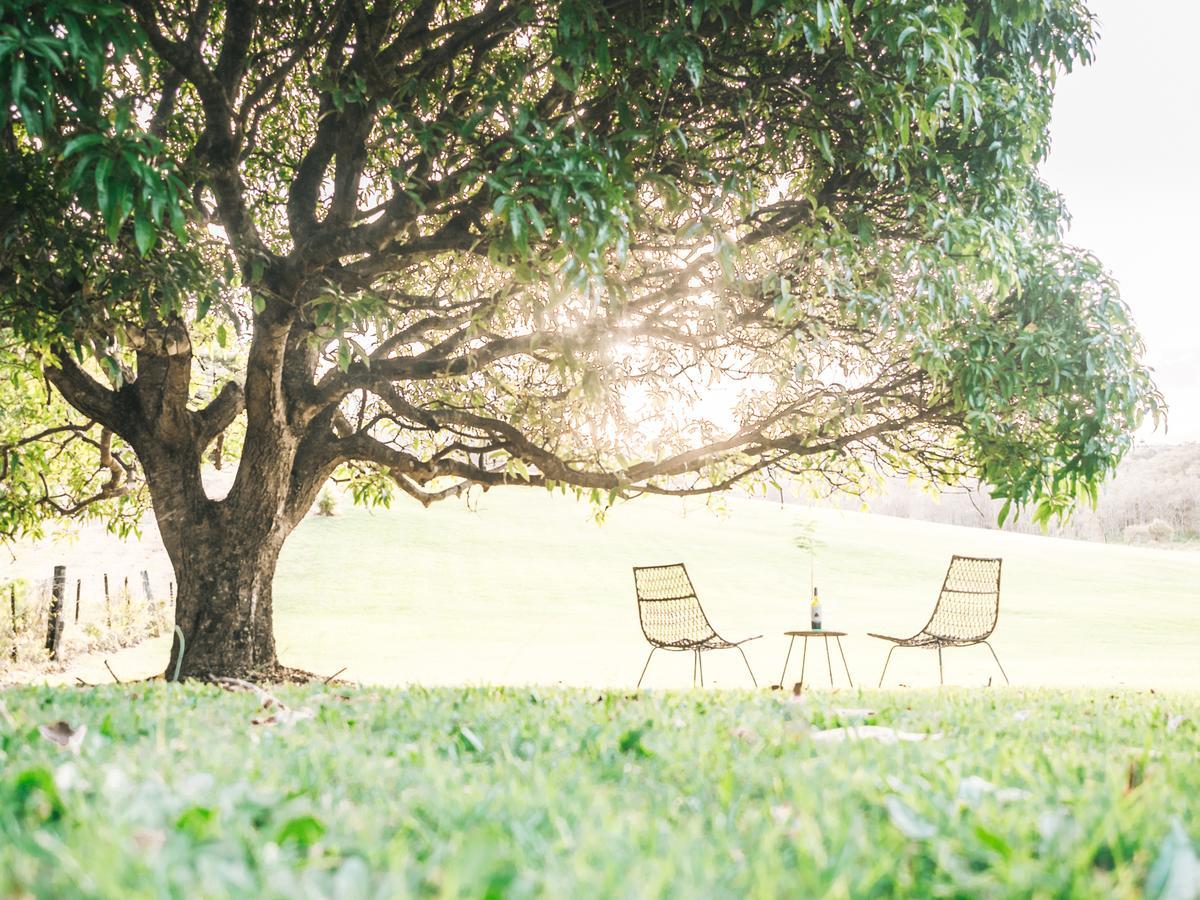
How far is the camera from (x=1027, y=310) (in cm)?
461

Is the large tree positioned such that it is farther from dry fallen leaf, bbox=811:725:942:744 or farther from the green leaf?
the green leaf

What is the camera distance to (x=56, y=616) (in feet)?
35.5

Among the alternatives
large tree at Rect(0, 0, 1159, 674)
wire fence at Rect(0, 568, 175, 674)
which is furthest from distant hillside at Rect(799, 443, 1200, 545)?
large tree at Rect(0, 0, 1159, 674)

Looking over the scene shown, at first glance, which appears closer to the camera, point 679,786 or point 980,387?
point 679,786

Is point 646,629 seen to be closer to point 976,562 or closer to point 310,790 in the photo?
point 976,562

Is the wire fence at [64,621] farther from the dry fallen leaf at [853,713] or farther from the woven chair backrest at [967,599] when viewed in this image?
the woven chair backrest at [967,599]

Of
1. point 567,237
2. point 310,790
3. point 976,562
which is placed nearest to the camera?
point 310,790

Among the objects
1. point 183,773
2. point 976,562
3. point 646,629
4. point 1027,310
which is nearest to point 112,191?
point 183,773

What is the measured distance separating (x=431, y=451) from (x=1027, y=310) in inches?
233

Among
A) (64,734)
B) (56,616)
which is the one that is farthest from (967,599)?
(56,616)

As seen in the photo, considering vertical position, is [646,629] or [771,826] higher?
[771,826]

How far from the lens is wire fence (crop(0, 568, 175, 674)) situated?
10305 millimetres

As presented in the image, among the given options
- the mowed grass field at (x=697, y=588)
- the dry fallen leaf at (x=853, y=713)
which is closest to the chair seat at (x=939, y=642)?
→ the mowed grass field at (x=697, y=588)

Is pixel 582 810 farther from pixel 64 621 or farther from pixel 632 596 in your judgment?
pixel 632 596
